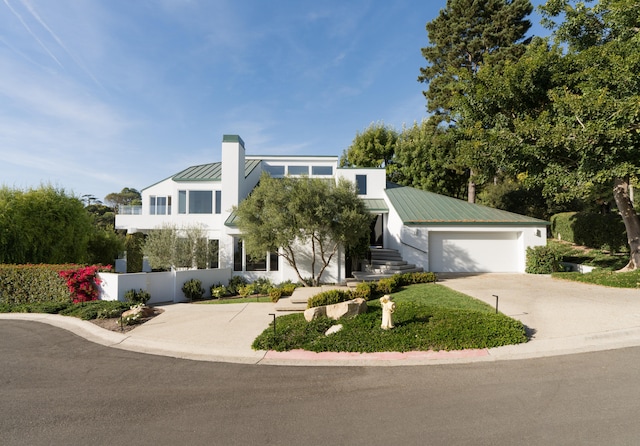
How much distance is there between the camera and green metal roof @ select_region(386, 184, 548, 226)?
18.0 meters

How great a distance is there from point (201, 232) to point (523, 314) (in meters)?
16.1

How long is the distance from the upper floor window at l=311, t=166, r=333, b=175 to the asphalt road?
1870 cm

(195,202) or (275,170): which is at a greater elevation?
(275,170)

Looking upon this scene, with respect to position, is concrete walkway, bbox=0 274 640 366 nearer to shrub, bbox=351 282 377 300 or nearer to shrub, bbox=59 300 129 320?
shrub, bbox=59 300 129 320

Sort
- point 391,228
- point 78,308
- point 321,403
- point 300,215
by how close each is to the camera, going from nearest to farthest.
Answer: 1. point 321,403
2. point 78,308
3. point 300,215
4. point 391,228

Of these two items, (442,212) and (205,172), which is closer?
(442,212)

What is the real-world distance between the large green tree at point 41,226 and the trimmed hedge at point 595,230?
108 feet

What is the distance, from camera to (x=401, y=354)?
23.8 ft

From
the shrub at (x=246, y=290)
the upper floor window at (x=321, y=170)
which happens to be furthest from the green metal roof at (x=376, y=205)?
the shrub at (x=246, y=290)

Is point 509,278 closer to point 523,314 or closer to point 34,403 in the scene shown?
point 523,314

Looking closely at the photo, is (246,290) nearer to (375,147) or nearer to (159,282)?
(159,282)

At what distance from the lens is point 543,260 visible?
56.9 ft

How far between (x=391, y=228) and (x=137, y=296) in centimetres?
1467

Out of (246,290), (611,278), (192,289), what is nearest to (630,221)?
(611,278)
